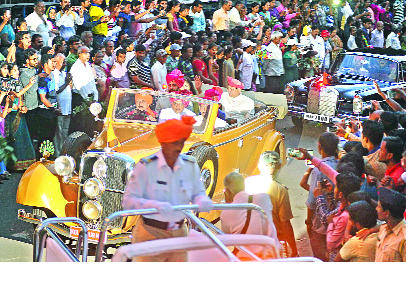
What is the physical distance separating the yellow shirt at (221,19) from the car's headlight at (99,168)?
467 centimetres

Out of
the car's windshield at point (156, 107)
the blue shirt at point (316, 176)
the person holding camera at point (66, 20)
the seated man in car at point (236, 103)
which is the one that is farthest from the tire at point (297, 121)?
the blue shirt at point (316, 176)

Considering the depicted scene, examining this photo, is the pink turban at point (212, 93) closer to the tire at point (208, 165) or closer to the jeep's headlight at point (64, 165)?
the tire at point (208, 165)

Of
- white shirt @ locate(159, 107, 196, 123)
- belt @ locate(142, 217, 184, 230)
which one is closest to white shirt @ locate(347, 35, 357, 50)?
white shirt @ locate(159, 107, 196, 123)

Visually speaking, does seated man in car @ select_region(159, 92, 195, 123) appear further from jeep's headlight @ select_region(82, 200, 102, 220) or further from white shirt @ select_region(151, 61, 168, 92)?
white shirt @ select_region(151, 61, 168, 92)

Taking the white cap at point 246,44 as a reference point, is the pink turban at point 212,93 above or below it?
below

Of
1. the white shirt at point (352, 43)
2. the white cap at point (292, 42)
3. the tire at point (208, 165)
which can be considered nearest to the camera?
the tire at point (208, 165)

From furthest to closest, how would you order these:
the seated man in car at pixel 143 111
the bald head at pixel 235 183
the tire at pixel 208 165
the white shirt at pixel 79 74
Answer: the white shirt at pixel 79 74
the seated man in car at pixel 143 111
the tire at pixel 208 165
the bald head at pixel 235 183

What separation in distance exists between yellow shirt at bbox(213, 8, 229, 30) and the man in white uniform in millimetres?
5027

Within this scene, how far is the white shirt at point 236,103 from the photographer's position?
25.6 feet

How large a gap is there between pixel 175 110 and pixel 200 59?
7.82ft

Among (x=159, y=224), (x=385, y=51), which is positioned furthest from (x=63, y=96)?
(x=385, y=51)

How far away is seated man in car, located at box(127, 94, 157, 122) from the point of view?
7137mm
